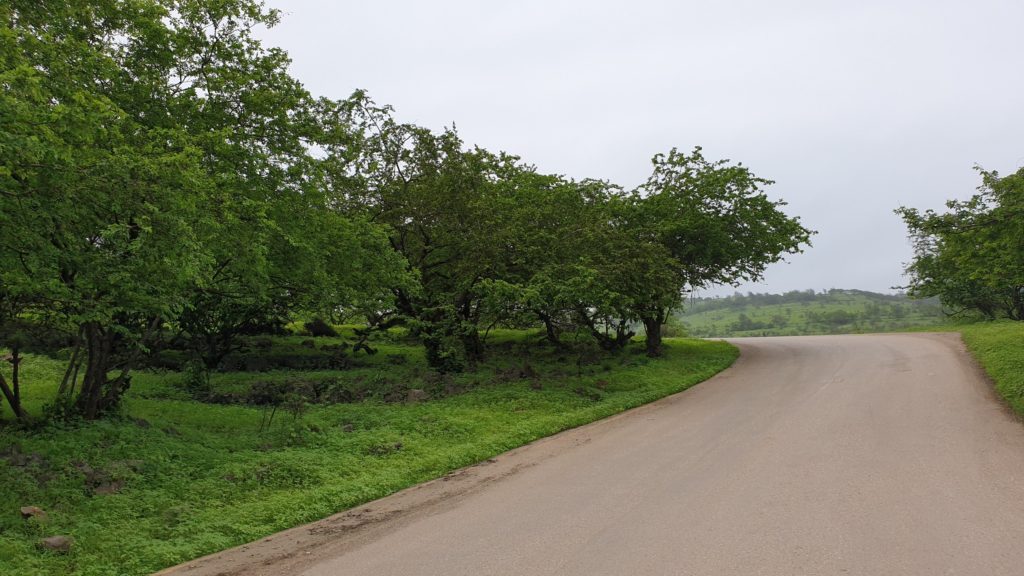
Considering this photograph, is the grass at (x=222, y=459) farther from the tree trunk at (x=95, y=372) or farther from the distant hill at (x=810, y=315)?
the distant hill at (x=810, y=315)

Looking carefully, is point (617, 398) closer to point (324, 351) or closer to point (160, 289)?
point (160, 289)

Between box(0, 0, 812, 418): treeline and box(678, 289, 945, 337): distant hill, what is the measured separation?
1226 inches

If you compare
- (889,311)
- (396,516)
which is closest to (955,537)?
(396,516)

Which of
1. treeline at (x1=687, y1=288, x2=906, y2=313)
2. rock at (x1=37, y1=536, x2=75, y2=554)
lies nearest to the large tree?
rock at (x1=37, y1=536, x2=75, y2=554)

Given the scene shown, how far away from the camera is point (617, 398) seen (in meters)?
15.6

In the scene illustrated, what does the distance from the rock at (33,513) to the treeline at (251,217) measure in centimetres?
259

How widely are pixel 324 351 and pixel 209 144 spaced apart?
15519 mm

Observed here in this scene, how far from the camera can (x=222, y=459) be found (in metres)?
9.68

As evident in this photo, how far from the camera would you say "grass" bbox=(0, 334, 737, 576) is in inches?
257

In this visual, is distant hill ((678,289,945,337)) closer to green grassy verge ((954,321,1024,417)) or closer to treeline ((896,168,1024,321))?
green grassy verge ((954,321,1024,417))

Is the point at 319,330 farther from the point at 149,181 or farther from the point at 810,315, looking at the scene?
the point at 810,315

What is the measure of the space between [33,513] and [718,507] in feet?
28.9

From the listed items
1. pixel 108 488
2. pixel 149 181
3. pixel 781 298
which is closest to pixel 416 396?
pixel 108 488

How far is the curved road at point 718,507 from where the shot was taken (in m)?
5.45
